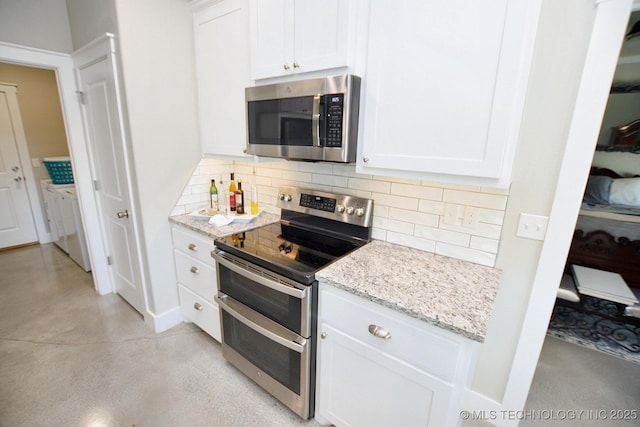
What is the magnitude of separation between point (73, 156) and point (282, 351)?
2.57 m

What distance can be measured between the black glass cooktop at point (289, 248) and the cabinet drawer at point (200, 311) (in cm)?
58

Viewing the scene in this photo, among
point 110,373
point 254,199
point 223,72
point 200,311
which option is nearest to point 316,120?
point 223,72

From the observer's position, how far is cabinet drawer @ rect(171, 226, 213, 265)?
192 centimetres

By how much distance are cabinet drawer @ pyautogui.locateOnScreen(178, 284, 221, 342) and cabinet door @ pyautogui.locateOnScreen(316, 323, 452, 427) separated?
927mm

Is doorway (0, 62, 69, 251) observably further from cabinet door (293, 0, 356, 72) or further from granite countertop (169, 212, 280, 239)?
cabinet door (293, 0, 356, 72)

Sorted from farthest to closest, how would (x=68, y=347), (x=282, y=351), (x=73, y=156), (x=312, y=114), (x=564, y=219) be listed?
(x=73, y=156), (x=68, y=347), (x=282, y=351), (x=312, y=114), (x=564, y=219)

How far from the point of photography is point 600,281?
2457 millimetres

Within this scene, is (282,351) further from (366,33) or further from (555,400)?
(555,400)

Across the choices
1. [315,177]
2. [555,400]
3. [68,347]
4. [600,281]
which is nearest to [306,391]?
[315,177]

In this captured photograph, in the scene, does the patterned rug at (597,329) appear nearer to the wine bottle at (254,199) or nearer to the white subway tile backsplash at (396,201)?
the white subway tile backsplash at (396,201)

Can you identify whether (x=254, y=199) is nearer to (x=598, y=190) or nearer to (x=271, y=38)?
(x=271, y=38)

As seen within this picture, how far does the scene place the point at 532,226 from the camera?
4.36ft

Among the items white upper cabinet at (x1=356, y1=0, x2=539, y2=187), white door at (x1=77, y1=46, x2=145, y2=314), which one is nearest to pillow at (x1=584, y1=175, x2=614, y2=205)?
white upper cabinet at (x1=356, y1=0, x2=539, y2=187)

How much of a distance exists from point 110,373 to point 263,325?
4.08 feet
